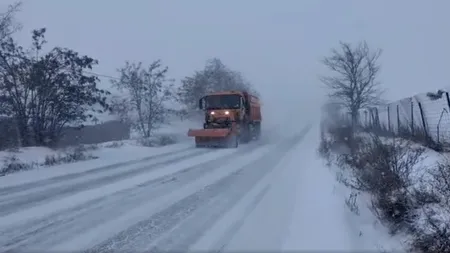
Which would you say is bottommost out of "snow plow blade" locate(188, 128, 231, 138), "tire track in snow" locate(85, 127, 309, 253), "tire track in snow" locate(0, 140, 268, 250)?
"tire track in snow" locate(85, 127, 309, 253)

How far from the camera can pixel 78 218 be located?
8.27 metres

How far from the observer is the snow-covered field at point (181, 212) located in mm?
6680

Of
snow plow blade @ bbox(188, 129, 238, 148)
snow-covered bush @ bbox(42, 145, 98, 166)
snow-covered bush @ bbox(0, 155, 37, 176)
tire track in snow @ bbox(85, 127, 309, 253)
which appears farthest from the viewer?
snow plow blade @ bbox(188, 129, 238, 148)

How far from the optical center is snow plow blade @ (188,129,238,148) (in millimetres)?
27094

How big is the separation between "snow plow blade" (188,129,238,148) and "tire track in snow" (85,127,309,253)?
13.8 meters

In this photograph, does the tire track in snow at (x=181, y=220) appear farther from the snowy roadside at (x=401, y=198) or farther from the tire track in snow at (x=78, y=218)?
the snowy roadside at (x=401, y=198)

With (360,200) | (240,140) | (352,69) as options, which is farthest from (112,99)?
(360,200)

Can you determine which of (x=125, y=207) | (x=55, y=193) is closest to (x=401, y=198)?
(x=125, y=207)

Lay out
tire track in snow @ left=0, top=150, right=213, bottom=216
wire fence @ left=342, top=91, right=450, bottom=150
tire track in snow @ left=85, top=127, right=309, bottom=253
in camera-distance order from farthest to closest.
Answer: wire fence @ left=342, top=91, right=450, bottom=150
tire track in snow @ left=0, top=150, right=213, bottom=216
tire track in snow @ left=85, top=127, right=309, bottom=253

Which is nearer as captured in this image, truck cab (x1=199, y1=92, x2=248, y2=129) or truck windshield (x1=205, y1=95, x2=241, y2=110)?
truck cab (x1=199, y1=92, x2=248, y2=129)

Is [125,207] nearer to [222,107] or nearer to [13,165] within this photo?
[13,165]

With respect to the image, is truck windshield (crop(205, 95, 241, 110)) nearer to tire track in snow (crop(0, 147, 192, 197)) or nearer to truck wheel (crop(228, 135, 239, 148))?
truck wheel (crop(228, 135, 239, 148))

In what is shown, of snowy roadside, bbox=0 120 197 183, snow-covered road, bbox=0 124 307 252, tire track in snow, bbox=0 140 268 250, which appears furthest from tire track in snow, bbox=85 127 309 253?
snowy roadside, bbox=0 120 197 183

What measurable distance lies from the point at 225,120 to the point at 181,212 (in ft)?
68.3
